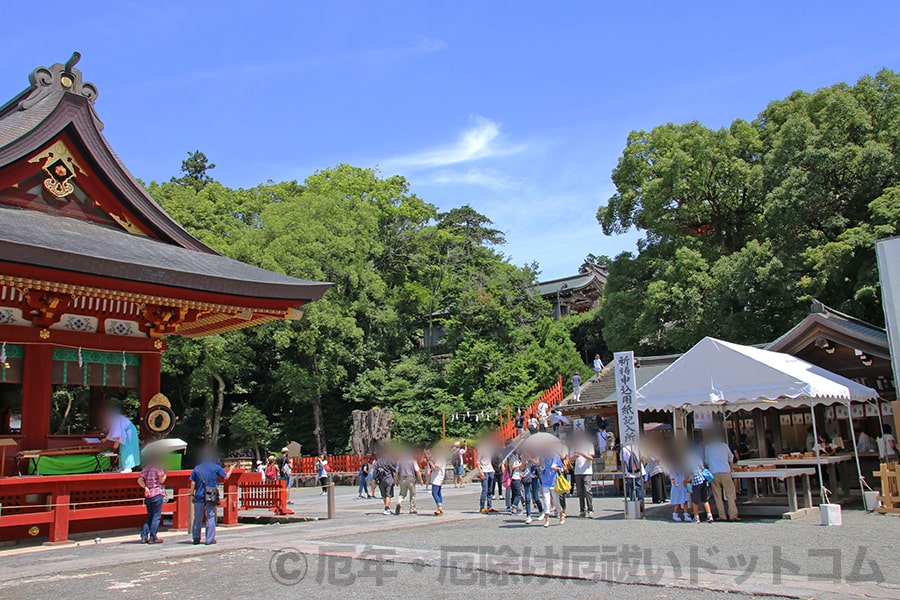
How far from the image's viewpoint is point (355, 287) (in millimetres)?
35594

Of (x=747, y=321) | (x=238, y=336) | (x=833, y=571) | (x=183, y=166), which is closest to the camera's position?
(x=833, y=571)

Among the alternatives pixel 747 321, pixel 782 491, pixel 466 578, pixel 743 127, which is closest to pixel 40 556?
pixel 466 578

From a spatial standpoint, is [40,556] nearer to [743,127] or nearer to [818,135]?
[818,135]

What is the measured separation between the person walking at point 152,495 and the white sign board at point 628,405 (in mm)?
8573

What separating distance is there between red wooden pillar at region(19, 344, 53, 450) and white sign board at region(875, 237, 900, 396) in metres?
16.8

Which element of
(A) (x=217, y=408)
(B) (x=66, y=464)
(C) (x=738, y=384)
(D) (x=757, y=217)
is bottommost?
(B) (x=66, y=464)

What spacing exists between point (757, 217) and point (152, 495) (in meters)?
25.4

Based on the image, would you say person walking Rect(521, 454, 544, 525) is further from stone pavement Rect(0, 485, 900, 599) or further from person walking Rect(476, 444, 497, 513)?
person walking Rect(476, 444, 497, 513)

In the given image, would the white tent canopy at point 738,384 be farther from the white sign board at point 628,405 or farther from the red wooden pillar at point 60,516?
the red wooden pillar at point 60,516

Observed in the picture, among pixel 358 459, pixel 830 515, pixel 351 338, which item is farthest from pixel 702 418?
pixel 351 338

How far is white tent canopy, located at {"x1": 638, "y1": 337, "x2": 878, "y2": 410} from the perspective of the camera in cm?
1335

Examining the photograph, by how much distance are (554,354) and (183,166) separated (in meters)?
32.6

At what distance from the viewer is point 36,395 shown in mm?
13758

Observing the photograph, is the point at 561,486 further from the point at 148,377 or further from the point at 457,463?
the point at 457,463
